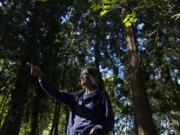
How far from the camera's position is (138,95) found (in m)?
10.7

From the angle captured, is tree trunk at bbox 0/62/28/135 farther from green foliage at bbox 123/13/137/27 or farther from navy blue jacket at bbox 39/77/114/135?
navy blue jacket at bbox 39/77/114/135

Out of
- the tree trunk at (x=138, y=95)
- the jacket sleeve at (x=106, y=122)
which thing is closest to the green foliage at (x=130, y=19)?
the jacket sleeve at (x=106, y=122)

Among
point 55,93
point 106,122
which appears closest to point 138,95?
point 55,93

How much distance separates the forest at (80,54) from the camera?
43.2 ft

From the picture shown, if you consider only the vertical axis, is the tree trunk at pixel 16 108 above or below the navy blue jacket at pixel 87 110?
above

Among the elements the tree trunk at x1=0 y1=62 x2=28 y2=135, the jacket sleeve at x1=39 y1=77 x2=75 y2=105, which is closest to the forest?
the tree trunk at x1=0 y1=62 x2=28 y2=135

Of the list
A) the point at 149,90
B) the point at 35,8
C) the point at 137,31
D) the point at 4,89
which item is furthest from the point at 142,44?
the point at 4,89

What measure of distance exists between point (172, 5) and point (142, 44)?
8377 millimetres

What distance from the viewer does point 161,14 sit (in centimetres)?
Result: 740

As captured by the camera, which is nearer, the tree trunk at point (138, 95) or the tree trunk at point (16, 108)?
the tree trunk at point (138, 95)

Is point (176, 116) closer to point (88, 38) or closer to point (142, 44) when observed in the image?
point (142, 44)

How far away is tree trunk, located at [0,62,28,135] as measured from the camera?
15.1 m

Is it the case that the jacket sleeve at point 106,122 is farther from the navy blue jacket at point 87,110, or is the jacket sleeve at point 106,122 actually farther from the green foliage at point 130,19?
the green foliage at point 130,19

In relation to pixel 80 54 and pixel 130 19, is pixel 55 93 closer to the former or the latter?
pixel 130 19
